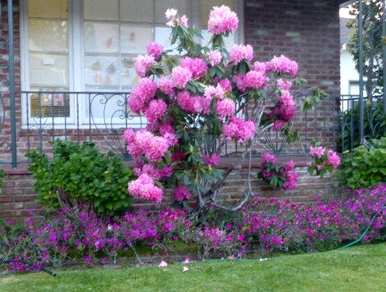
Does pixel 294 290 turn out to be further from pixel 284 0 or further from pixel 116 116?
pixel 284 0

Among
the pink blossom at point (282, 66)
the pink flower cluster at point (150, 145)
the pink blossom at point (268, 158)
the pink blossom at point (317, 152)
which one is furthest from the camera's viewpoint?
the pink blossom at point (268, 158)

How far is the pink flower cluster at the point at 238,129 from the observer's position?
5.96 meters

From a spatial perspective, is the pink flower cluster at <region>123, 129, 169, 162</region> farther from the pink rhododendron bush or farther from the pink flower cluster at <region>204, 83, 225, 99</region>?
the pink flower cluster at <region>204, 83, 225, 99</region>

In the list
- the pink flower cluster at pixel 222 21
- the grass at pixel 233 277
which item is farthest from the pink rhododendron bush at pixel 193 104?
the grass at pixel 233 277

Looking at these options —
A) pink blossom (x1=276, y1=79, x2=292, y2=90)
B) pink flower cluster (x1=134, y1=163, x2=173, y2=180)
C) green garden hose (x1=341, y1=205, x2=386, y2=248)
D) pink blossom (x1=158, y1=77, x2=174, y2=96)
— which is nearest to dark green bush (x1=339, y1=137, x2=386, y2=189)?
green garden hose (x1=341, y1=205, x2=386, y2=248)

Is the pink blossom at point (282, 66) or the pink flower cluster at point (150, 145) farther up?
the pink blossom at point (282, 66)

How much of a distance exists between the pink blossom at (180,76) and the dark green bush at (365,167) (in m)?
2.88

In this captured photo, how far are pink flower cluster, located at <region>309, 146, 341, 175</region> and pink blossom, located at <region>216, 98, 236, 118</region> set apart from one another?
4.33 feet

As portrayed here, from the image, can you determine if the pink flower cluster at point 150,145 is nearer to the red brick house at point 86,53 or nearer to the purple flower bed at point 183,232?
the purple flower bed at point 183,232

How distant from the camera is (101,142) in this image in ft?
26.8

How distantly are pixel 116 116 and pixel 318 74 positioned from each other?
3.19 meters

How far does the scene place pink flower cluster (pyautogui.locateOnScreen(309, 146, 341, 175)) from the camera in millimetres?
6703

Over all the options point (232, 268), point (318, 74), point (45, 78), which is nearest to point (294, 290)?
point (232, 268)

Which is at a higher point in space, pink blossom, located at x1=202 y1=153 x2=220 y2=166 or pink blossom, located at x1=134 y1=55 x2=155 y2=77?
pink blossom, located at x1=134 y1=55 x2=155 y2=77
